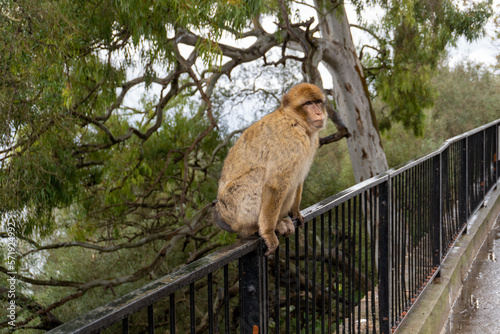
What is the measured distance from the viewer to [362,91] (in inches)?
537

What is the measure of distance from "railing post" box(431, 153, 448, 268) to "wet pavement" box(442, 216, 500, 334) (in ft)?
1.49

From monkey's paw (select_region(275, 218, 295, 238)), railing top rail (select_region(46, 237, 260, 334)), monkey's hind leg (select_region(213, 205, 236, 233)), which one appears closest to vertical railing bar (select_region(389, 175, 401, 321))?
monkey's paw (select_region(275, 218, 295, 238))

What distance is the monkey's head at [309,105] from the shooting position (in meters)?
3.19

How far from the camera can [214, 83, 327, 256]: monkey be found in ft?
9.50

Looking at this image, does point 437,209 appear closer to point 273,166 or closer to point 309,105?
point 309,105

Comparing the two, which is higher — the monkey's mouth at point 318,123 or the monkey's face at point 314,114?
the monkey's face at point 314,114

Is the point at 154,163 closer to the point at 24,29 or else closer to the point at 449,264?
the point at 24,29

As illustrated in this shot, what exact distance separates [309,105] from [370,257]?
7.87ft

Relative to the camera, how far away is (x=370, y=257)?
5043 millimetres

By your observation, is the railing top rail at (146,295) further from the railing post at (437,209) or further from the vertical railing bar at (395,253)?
the railing post at (437,209)

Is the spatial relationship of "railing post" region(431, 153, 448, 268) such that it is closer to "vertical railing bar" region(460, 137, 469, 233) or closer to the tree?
"vertical railing bar" region(460, 137, 469, 233)

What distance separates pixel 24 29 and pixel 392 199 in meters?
5.59

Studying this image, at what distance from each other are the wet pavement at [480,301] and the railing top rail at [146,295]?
275 cm

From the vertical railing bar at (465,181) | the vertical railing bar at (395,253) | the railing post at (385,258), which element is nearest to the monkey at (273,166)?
the railing post at (385,258)
